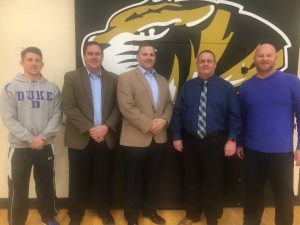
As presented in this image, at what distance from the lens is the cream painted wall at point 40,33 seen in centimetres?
279

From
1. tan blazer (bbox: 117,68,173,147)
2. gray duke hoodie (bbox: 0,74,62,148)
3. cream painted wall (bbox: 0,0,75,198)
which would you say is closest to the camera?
gray duke hoodie (bbox: 0,74,62,148)

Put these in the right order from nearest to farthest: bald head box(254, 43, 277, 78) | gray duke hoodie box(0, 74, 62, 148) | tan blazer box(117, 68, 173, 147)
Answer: bald head box(254, 43, 277, 78), gray duke hoodie box(0, 74, 62, 148), tan blazer box(117, 68, 173, 147)

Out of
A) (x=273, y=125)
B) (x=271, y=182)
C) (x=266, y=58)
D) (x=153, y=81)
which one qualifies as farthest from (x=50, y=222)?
(x=266, y=58)

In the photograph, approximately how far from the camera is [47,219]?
2629mm

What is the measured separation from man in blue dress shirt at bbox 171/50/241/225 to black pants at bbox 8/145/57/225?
1.15 meters

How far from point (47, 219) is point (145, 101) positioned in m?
1.38

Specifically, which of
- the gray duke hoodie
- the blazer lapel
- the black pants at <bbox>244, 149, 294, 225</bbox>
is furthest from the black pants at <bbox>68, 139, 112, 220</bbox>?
the black pants at <bbox>244, 149, 294, 225</bbox>

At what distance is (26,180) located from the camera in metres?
2.47

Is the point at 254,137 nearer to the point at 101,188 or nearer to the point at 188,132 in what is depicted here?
the point at 188,132

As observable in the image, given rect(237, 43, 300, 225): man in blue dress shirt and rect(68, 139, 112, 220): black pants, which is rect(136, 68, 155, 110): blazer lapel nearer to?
rect(68, 139, 112, 220): black pants

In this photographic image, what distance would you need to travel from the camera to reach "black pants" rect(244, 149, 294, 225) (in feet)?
7.52

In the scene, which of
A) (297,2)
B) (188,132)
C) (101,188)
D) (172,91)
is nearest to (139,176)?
(101,188)

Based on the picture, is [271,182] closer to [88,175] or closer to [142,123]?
[142,123]

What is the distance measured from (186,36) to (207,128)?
98cm
